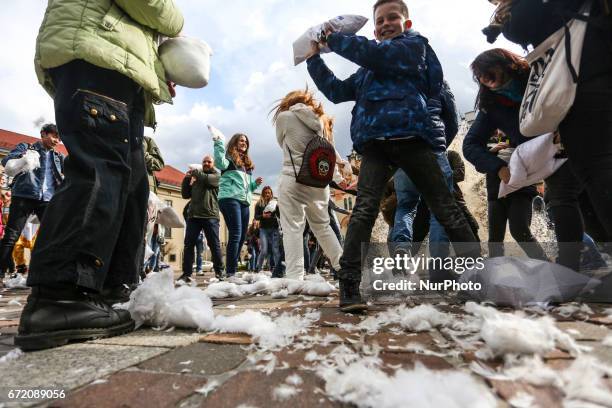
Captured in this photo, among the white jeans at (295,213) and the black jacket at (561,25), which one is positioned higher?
the black jacket at (561,25)

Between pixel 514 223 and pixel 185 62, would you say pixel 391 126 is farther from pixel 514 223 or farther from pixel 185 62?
pixel 514 223

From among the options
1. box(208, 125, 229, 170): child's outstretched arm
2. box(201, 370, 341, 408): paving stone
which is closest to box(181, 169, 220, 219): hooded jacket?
box(208, 125, 229, 170): child's outstretched arm

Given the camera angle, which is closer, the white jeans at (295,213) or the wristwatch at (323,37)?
the wristwatch at (323,37)

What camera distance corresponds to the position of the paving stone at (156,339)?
1.49 meters

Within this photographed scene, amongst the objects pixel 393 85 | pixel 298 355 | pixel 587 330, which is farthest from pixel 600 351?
pixel 393 85

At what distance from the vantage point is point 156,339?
1576 millimetres

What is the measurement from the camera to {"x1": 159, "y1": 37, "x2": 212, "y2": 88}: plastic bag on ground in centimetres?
203

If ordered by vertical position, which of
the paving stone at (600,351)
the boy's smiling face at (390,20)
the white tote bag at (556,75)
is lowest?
the paving stone at (600,351)

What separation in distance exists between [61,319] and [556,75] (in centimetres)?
250

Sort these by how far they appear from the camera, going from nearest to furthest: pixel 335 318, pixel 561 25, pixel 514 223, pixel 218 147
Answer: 1. pixel 561 25
2. pixel 335 318
3. pixel 514 223
4. pixel 218 147

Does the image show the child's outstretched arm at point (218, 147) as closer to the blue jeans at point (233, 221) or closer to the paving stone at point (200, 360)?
the blue jeans at point (233, 221)

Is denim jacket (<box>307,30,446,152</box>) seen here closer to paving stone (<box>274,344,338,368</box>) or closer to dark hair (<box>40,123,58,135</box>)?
paving stone (<box>274,344,338,368</box>)

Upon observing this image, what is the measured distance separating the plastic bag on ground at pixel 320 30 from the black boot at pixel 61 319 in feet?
6.60

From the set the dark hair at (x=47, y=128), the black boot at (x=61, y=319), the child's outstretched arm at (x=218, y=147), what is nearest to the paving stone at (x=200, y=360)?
the black boot at (x=61, y=319)
